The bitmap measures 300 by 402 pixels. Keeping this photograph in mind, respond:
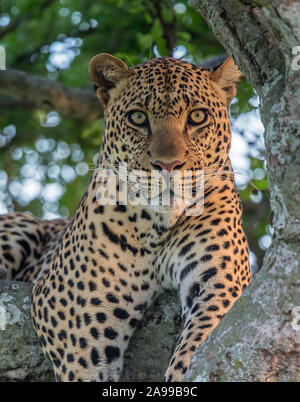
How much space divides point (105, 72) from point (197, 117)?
884 millimetres

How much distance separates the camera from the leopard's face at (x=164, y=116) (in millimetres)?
5070

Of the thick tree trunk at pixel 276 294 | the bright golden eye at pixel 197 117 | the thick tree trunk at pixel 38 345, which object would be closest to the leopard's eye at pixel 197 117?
the bright golden eye at pixel 197 117

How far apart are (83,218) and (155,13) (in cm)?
346

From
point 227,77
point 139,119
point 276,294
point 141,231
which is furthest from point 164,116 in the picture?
point 276,294

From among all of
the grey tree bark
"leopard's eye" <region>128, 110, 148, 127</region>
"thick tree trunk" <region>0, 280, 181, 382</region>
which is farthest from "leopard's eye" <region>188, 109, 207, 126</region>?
the grey tree bark

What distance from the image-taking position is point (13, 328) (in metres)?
5.74

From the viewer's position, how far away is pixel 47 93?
339 inches

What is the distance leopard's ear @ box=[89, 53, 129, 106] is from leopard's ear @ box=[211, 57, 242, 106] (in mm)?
694

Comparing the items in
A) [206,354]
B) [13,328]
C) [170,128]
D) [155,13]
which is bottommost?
[13,328]

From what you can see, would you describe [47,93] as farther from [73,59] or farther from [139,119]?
[139,119]

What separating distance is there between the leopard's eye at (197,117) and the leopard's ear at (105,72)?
721 millimetres

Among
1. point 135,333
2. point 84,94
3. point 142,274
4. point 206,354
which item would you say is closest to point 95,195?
point 142,274
